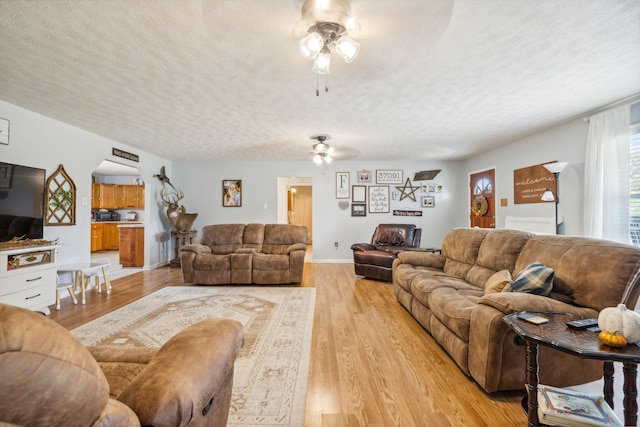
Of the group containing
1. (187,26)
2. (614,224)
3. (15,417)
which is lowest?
(15,417)

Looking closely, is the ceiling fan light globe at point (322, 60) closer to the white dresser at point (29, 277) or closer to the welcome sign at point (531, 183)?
the white dresser at point (29, 277)

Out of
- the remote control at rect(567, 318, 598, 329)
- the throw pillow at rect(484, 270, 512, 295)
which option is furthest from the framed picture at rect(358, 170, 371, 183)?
the remote control at rect(567, 318, 598, 329)

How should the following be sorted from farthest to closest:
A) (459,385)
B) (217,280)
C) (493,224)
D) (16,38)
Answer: (493,224)
(217,280)
(16,38)
(459,385)

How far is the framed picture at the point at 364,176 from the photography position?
6562 millimetres

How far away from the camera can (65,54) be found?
219 centimetres

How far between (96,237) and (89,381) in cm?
961

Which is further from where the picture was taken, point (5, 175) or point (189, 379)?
point (5, 175)

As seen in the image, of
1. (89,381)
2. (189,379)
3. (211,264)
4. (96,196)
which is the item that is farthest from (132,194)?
(89,381)

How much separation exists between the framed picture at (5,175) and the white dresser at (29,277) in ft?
2.45

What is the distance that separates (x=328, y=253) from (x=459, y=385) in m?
4.75

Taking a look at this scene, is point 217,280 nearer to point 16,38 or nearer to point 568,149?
point 16,38

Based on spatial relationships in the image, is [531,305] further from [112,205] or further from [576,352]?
[112,205]

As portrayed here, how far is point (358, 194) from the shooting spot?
6562 millimetres

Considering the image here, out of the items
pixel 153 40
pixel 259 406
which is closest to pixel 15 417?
pixel 259 406
